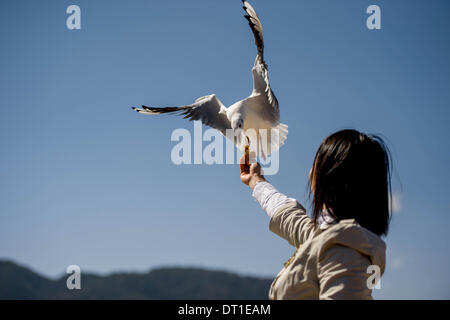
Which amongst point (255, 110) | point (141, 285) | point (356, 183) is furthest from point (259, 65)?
point (141, 285)

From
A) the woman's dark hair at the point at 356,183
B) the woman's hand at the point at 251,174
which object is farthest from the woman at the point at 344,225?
the woman's hand at the point at 251,174

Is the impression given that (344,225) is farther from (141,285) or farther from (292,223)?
(141,285)

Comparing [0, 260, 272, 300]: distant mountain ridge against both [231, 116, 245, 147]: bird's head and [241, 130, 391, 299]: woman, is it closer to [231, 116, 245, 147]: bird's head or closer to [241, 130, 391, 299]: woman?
[231, 116, 245, 147]: bird's head

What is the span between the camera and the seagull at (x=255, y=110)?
2.59m

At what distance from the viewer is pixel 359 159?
2.88 ft

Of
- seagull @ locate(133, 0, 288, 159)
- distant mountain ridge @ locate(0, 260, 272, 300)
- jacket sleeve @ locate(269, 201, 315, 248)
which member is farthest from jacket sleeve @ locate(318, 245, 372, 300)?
distant mountain ridge @ locate(0, 260, 272, 300)

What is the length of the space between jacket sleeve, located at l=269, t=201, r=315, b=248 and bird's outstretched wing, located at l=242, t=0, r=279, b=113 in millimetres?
1531

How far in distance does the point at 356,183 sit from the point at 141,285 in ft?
82.7

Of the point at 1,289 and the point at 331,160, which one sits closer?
the point at 331,160

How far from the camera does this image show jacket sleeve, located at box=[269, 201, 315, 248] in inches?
40.2

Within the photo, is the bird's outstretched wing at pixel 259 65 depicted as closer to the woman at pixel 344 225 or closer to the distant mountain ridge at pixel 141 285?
the woman at pixel 344 225
